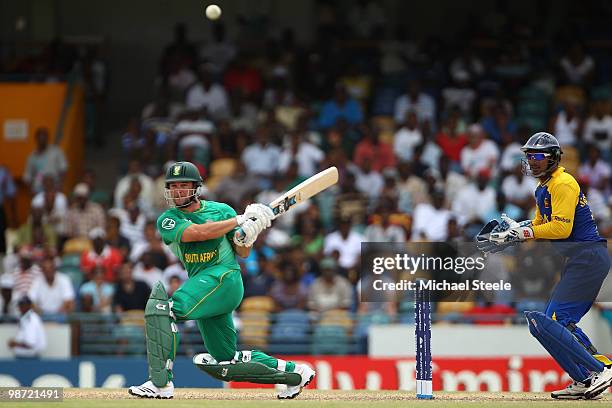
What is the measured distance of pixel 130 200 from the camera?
58.5 ft

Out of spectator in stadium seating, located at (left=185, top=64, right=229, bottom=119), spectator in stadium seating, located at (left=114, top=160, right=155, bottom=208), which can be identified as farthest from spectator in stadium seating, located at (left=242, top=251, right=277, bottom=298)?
spectator in stadium seating, located at (left=185, top=64, right=229, bottom=119)

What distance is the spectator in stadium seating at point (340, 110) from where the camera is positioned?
1925 centimetres

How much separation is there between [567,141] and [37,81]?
27.0ft

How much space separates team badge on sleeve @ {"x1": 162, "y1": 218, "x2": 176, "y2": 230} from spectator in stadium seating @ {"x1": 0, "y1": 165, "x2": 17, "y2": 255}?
9.38 m

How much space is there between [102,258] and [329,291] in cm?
300

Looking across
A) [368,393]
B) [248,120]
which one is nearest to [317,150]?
[248,120]

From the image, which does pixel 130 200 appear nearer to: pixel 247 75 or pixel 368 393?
pixel 247 75

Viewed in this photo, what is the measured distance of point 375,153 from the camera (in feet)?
60.1

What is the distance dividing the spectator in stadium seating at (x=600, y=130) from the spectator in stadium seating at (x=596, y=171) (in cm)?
40

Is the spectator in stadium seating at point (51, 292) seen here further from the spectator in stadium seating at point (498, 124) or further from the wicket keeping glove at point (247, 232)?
the wicket keeping glove at point (247, 232)

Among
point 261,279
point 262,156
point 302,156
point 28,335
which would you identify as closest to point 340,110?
point 302,156

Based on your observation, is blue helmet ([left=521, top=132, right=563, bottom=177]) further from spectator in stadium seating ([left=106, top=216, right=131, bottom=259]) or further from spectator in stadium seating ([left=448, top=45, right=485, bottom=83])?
spectator in stadium seating ([left=448, top=45, right=485, bottom=83])

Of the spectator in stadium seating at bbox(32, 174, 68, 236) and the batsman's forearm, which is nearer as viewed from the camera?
the batsman's forearm

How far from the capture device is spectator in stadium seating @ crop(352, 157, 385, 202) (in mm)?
17938
